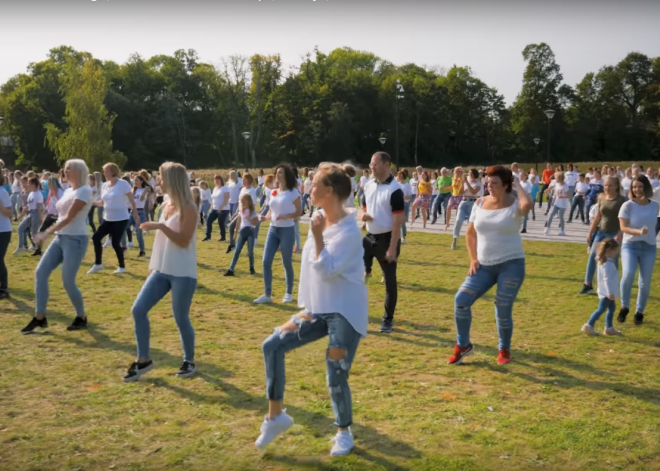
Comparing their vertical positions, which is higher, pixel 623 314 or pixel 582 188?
pixel 582 188

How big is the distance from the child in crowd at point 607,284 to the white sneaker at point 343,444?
446 centimetres

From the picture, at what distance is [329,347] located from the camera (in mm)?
4285

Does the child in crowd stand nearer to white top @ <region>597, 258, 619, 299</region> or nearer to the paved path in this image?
white top @ <region>597, 258, 619, 299</region>

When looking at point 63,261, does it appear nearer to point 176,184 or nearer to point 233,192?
point 176,184

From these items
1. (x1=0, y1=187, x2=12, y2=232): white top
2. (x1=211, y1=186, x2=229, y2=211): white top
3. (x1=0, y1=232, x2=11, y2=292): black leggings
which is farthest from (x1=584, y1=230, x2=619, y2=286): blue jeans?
(x1=211, y1=186, x2=229, y2=211): white top

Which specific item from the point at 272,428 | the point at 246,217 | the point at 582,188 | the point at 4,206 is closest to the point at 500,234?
the point at 272,428

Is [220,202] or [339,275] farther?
[220,202]

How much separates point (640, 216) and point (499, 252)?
8.77 feet

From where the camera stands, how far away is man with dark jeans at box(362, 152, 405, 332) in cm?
758

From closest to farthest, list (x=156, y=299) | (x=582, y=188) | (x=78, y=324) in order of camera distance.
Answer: (x=156, y=299) → (x=78, y=324) → (x=582, y=188)

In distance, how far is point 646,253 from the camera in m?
7.98

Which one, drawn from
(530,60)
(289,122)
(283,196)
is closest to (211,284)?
(283,196)

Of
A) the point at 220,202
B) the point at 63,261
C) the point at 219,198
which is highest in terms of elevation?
the point at 219,198

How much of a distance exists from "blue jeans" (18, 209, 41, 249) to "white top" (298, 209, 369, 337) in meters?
13.0
